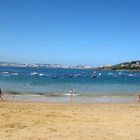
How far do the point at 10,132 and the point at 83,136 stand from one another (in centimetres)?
280

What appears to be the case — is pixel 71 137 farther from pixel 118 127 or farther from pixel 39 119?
pixel 39 119

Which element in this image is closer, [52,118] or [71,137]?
[71,137]

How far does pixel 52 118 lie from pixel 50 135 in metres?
5.15

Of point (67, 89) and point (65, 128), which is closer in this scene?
point (65, 128)

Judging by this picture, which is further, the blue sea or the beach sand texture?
the blue sea

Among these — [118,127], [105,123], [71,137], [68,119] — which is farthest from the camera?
[68,119]

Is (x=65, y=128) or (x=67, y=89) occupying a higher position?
(x=65, y=128)

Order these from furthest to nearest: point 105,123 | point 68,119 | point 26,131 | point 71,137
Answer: point 68,119, point 105,123, point 26,131, point 71,137

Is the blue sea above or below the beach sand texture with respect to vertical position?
below

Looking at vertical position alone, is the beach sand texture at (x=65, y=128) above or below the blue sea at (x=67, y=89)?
above

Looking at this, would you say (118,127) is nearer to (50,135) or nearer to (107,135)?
(107,135)

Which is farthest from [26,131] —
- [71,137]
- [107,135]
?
[107,135]

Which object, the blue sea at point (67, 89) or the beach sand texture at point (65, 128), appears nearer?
the beach sand texture at point (65, 128)

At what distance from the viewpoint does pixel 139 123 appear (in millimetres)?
18750
